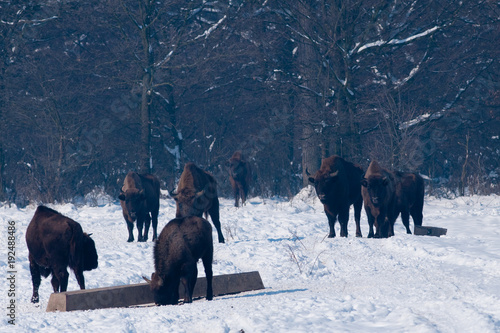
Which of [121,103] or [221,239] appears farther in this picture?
[121,103]

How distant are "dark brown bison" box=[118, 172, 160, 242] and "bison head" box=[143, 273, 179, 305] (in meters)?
7.15

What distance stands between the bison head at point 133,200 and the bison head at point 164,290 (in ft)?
24.1

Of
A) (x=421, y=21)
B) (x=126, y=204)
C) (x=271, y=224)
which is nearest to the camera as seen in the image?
(x=126, y=204)

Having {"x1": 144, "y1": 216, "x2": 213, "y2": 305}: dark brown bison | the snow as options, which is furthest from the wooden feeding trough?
the snow

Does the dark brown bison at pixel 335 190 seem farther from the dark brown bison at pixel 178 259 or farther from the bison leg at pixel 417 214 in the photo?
the dark brown bison at pixel 178 259

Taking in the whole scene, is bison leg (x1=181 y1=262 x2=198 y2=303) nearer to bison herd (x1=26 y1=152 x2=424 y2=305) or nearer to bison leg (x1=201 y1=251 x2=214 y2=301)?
bison herd (x1=26 y1=152 x2=424 y2=305)

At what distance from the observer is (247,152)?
112 feet

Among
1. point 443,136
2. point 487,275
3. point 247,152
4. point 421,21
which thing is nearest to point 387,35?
point 421,21

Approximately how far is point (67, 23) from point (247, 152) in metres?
9.81

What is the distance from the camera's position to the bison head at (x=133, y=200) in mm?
17062

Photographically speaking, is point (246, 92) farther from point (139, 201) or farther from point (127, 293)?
point (127, 293)

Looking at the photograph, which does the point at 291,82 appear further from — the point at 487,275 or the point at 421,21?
the point at 487,275

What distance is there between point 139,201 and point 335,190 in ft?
15.1

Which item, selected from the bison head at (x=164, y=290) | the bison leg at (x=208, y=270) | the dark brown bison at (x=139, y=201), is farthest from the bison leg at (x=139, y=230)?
the bison head at (x=164, y=290)
